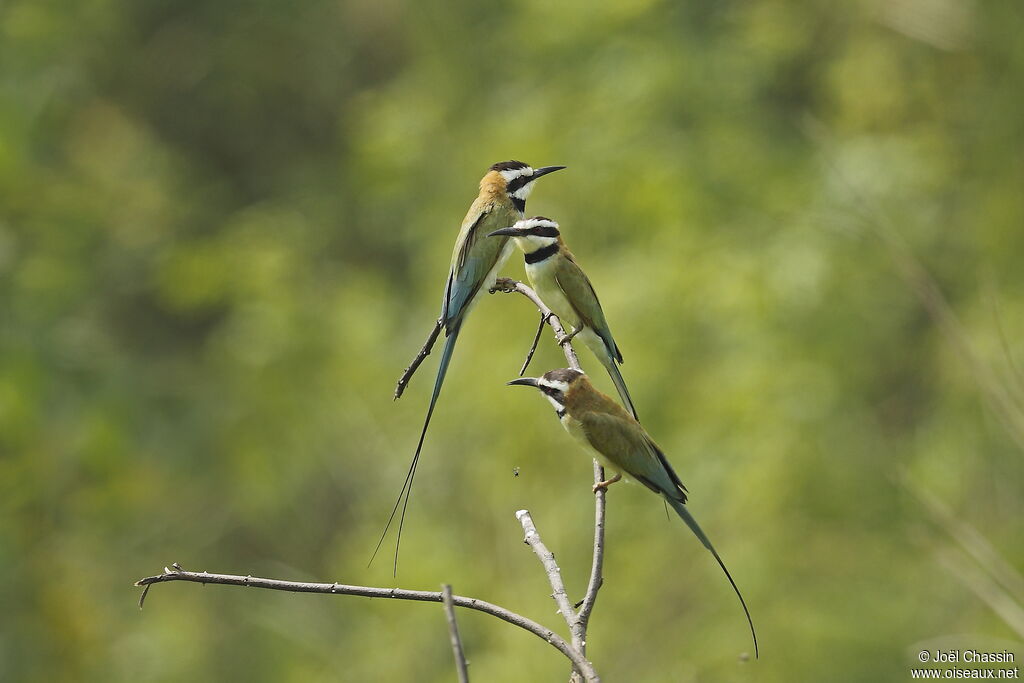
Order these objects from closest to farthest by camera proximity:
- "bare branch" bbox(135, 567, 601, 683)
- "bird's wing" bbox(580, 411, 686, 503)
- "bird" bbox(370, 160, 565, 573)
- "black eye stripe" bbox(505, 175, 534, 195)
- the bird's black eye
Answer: "bare branch" bbox(135, 567, 601, 683) < "bird's wing" bbox(580, 411, 686, 503) < "bird" bbox(370, 160, 565, 573) < the bird's black eye < "black eye stripe" bbox(505, 175, 534, 195)

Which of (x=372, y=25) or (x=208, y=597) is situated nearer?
(x=208, y=597)

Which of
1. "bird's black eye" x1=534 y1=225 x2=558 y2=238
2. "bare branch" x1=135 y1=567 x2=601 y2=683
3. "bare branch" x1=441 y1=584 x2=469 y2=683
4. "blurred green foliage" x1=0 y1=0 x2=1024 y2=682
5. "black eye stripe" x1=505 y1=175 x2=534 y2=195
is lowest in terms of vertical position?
"bare branch" x1=441 y1=584 x2=469 y2=683

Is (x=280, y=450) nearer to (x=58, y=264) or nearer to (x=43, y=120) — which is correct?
(x=58, y=264)

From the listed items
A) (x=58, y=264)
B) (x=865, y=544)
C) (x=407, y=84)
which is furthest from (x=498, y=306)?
(x=407, y=84)

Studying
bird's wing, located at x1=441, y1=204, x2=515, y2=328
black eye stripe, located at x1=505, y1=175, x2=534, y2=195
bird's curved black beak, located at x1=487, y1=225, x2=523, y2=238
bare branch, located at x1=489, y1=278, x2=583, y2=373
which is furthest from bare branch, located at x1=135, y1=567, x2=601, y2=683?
black eye stripe, located at x1=505, y1=175, x2=534, y2=195

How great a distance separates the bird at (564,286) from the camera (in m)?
3.31

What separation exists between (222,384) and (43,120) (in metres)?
2.75

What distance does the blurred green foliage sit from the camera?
550 centimetres

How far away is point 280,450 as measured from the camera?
866 centimetres

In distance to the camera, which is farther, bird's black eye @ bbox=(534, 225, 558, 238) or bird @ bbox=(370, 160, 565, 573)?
bird's black eye @ bbox=(534, 225, 558, 238)

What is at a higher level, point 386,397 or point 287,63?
point 287,63

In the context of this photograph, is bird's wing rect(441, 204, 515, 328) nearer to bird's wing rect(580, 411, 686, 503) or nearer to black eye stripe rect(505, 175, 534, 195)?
black eye stripe rect(505, 175, 534, 195)

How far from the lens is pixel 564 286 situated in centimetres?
337

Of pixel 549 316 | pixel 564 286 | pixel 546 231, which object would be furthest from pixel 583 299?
pixel 549 316
